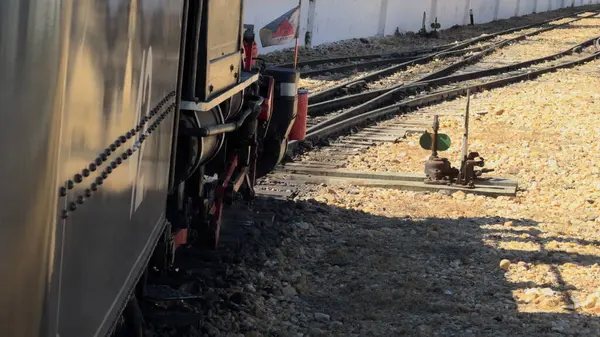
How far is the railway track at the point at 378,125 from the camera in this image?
9.91 metres

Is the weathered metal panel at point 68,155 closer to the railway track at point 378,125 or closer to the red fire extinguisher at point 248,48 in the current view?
the red fire extinguisher at point 248,48

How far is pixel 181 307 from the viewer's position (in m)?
5.02

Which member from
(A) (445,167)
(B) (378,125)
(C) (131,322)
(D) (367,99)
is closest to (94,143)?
(C) (131,322)

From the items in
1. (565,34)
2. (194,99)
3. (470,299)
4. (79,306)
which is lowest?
(470,299)

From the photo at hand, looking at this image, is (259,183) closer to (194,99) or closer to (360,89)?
(194,99)

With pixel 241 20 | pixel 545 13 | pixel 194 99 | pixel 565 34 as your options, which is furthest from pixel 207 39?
pixel 545 13

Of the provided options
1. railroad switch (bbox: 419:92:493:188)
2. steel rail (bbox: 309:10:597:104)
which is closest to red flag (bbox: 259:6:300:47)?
railroad switch (bbox: 419:92:493:188)

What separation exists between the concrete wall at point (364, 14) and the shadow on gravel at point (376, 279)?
15444mm

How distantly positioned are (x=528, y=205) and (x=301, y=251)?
3.11 meters

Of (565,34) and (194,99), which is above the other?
(565,34)

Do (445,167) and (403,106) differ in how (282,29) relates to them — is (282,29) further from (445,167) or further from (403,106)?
(403,106)

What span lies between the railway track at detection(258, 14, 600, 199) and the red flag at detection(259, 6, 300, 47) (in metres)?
1.46

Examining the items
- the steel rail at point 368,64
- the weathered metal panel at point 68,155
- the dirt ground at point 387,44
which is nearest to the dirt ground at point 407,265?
the weathered metal panel at point 68,155

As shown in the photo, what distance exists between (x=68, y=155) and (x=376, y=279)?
4843 millimetres
